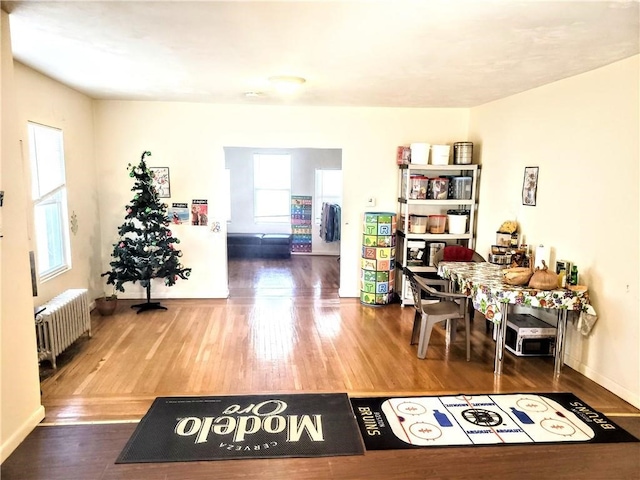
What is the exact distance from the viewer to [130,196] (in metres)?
5.66

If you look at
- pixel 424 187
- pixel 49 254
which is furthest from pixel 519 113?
pixel 49 254

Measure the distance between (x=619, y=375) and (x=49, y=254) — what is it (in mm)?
5271

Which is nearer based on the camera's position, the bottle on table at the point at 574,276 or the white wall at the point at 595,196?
the white wall at the point at 595,196

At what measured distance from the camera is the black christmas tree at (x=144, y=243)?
5.14m

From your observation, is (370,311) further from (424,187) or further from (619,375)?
(619,375)

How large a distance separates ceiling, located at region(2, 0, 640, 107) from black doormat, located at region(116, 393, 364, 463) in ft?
8.22

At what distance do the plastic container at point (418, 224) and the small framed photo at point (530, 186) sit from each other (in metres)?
1.31

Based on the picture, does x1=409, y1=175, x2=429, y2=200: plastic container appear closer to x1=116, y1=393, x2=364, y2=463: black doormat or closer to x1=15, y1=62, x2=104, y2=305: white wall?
x1=116, y1=393, x2=364, y2=463: black doormat

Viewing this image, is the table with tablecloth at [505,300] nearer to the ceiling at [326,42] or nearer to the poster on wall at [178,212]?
the ceiling at [326,42]

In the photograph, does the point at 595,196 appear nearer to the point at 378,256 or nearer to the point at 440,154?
the point at 440,154

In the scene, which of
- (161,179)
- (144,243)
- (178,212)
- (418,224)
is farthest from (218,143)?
(418,224)

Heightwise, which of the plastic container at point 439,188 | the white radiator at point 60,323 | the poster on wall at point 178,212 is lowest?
the white radiator at point 60,323

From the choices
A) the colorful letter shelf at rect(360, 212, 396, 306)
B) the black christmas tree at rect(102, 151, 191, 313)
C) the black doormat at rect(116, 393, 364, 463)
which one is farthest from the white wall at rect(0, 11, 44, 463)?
the colorful letter shelf at rect(360, 212, 396, 306)

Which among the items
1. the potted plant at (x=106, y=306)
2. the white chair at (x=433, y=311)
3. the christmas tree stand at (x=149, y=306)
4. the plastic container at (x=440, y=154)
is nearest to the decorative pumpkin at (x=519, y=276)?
the white chair at (x=433, y=311)
